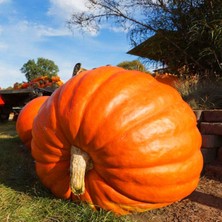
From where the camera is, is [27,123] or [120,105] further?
[27,123]

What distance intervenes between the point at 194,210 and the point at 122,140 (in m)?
0.66

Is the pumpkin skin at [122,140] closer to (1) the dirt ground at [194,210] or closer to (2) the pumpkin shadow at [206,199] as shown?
(1) the dirt ground at [194,210]

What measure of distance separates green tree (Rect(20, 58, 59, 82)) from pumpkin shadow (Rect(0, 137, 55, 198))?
35854mm

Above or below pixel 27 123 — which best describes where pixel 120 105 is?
above

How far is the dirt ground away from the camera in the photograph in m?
1.94

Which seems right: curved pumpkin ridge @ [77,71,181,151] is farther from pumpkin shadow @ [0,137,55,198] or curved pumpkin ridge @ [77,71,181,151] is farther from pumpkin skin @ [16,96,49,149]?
pumpkin skin @ [16,96,49,149]

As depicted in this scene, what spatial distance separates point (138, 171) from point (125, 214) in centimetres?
30

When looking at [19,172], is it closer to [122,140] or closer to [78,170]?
[78,170]

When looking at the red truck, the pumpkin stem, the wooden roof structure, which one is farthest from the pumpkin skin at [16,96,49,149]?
the red truck

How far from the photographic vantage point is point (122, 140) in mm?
1819

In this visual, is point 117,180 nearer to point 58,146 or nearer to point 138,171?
point 138,171

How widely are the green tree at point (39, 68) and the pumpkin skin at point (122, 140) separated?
37.6 metres

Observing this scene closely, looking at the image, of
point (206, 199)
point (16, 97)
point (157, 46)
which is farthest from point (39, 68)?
point (206, 199)

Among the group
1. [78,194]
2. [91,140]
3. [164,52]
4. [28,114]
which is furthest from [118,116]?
[164,52]
